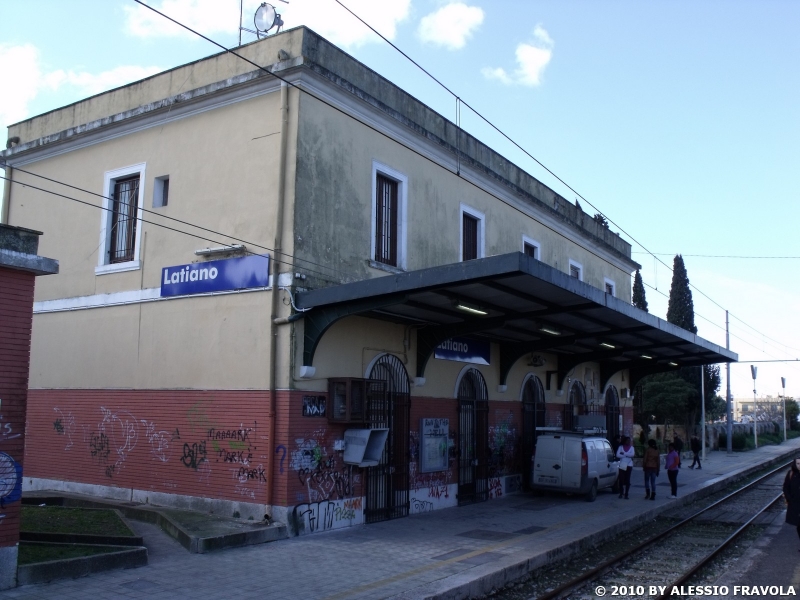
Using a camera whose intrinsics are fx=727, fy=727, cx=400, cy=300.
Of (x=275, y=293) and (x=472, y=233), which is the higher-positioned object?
(x=472, y=233)

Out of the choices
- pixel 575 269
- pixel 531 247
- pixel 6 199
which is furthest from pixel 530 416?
pixel 6 199

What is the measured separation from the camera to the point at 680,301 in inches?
1804

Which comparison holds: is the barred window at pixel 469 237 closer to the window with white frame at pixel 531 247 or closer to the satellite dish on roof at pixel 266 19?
the window with white frame at pixel 531 247

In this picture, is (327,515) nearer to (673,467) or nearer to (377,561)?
(377,561)

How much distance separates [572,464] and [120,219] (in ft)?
38.8

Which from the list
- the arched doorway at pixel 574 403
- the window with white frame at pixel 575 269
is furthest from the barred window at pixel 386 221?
the arched doorway at pixel 574 403

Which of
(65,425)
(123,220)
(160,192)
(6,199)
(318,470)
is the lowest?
(318,470)

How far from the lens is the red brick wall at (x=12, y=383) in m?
8.10

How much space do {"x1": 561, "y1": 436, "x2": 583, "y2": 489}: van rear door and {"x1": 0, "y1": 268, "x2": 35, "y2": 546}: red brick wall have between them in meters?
12.8

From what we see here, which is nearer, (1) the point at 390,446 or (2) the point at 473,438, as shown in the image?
(1) the point at 390,446

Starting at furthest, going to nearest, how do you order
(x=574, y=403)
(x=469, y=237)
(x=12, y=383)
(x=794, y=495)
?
(x=574, y=403)
(x=469, y=237)
(x=794, y=495)
(x=12, y=383)

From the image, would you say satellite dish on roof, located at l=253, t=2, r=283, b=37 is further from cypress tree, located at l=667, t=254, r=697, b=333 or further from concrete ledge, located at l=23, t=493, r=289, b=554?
cypress tree, located at l=667, t=254, r=697, b=333

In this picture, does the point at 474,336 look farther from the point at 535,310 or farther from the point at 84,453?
the point at 84,453

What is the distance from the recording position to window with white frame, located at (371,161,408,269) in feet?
48.3
